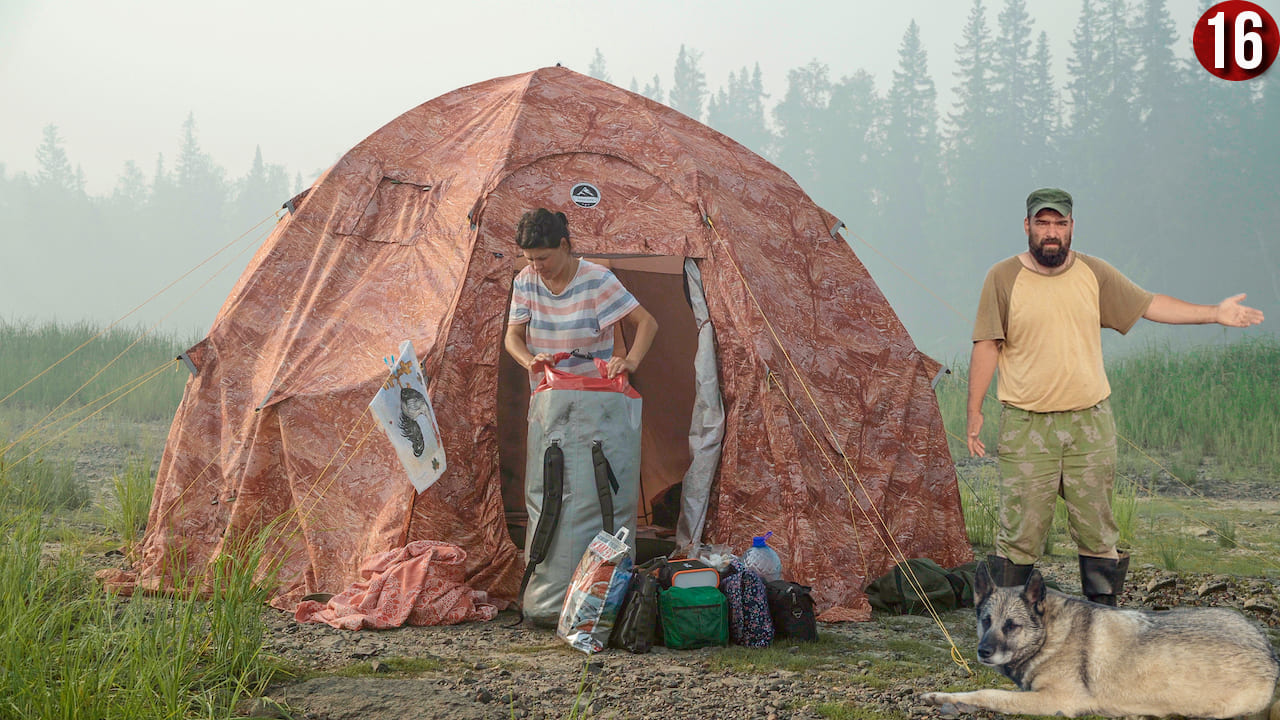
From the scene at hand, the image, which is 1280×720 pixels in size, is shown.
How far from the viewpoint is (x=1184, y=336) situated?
41.3 meters

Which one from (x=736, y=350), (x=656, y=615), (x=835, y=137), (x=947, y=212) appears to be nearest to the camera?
(x=656, y=615)

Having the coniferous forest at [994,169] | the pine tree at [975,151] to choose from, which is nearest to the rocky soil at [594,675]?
the coniferous forest at [994,169]

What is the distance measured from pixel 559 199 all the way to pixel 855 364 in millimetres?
1861

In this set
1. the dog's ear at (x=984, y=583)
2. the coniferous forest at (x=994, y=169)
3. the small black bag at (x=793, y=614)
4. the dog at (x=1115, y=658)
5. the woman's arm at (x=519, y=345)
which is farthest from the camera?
the coniferous forest at (x=994, y=169)

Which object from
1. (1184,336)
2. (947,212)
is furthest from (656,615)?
(947,212)

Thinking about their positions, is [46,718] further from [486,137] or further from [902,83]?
[902,83]

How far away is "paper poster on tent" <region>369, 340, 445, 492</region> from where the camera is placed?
13.6ft

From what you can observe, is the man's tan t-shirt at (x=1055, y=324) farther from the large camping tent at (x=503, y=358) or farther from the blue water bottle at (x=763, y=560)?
the blue water bottle at (x=763, y=560)

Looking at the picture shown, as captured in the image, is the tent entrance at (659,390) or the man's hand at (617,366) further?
the tent entrance at (659,390)

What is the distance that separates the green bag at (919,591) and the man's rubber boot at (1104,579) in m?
1.04

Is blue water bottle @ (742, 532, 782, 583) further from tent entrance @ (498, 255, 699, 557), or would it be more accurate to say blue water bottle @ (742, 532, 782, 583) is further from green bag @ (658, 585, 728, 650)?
tent entrance @ (498, 255, 699, 557)

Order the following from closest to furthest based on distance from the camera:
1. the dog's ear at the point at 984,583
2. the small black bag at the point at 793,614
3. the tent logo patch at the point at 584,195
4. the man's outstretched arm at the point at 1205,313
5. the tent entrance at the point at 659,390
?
1. the dog's ear at the point at 984,583
2. the man's outstretched arm at the point at 1205,313
3. the small black bag at the point at 793,614
4. the tent logo patch at the point at 584,195
5. the tent entrance at the point at 659,390

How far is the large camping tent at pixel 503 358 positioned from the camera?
15.6ft

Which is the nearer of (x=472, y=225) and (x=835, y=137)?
(x=472, y=225)
